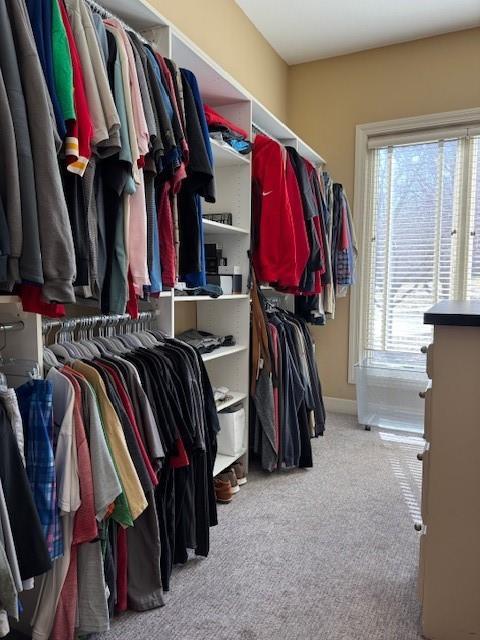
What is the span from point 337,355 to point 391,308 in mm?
601

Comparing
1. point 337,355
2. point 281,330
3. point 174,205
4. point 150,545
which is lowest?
point 150,545

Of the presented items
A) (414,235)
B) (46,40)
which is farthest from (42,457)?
(414,235)

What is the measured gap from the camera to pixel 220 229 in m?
2.40

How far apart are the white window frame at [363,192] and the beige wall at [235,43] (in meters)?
0.77

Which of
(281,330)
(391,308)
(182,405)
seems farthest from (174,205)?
(391,308)

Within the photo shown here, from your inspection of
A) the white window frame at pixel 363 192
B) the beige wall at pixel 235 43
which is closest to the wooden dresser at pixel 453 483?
the beige wall at pixel 235 43

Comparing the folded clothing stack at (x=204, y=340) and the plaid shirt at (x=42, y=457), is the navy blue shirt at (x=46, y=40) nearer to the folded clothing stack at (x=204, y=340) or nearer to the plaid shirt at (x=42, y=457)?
the plaid shirt at (x=42, y=457)

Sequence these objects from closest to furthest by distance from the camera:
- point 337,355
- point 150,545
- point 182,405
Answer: point 150,545
point 182,405
point 337,355

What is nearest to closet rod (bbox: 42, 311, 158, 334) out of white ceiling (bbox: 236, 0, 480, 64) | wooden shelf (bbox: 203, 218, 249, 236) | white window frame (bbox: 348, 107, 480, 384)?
wooden shelf (bbox: 203, 218, 249, 236)

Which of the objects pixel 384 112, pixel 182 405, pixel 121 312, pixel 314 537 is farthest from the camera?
pixel 384 112

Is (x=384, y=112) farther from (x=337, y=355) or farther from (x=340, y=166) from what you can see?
(x=337, y=355)

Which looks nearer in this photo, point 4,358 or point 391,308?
point 4,358

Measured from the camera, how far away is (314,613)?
1569 mm

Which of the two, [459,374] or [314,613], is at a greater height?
[459,374]
